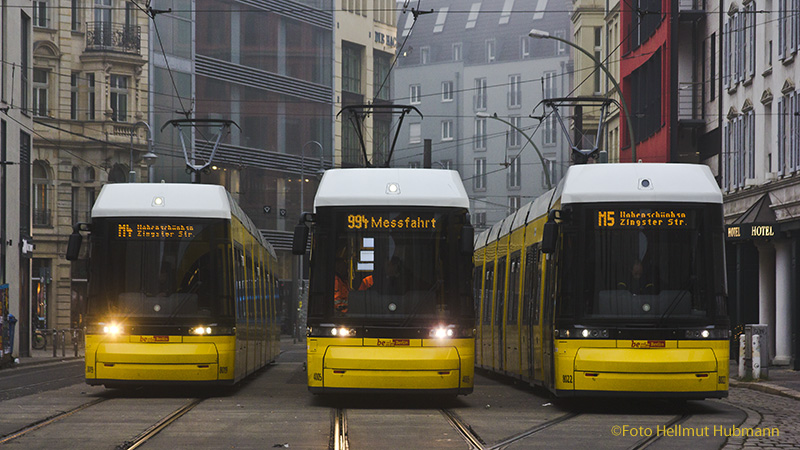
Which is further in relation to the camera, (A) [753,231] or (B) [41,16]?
(B) [41,16]

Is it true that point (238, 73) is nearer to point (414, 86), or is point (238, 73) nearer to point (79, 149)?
point (79, 149)

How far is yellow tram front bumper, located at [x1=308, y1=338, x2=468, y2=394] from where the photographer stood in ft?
56.0

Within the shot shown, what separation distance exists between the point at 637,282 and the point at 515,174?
82899 millimetres

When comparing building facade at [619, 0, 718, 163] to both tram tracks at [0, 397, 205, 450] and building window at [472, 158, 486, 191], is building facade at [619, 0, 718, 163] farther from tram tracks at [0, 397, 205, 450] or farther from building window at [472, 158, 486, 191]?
building window at [472, 158, 486, 191]

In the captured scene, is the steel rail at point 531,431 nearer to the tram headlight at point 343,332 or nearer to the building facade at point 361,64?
the tram headlight at point 343,332

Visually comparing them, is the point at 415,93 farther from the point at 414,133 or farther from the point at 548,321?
the point at 548,321

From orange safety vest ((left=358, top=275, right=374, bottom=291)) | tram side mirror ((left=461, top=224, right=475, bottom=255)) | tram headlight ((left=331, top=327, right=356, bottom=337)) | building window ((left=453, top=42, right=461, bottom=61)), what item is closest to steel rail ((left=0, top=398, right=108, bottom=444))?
tram headlight ((left=331, top=327, right=356, bottom=337))

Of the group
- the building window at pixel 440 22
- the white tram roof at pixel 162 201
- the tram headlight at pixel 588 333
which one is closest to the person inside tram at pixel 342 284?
the tram headlight at pixel 588 333

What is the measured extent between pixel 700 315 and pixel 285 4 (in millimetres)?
54085

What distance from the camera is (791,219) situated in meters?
30.5

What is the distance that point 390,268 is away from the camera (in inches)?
685

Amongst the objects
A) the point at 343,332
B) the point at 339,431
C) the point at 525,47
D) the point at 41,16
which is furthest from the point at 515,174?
the point at 339,431

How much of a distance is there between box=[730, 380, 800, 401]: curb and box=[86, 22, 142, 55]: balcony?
38970 mm

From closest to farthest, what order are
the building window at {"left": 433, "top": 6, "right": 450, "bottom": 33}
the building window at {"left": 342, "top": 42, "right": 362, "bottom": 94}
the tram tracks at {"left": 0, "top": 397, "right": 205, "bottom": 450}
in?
1. the tram tracks at {"left": 0, "top": 397, "right": 205, "bottom": 450}
2. the building window at {"left": 342, "top": 42, "right": 362, "bottom": 94}
3. the building window at {"left": 433, "top": 6, "right": 450, "bottom": 33}
